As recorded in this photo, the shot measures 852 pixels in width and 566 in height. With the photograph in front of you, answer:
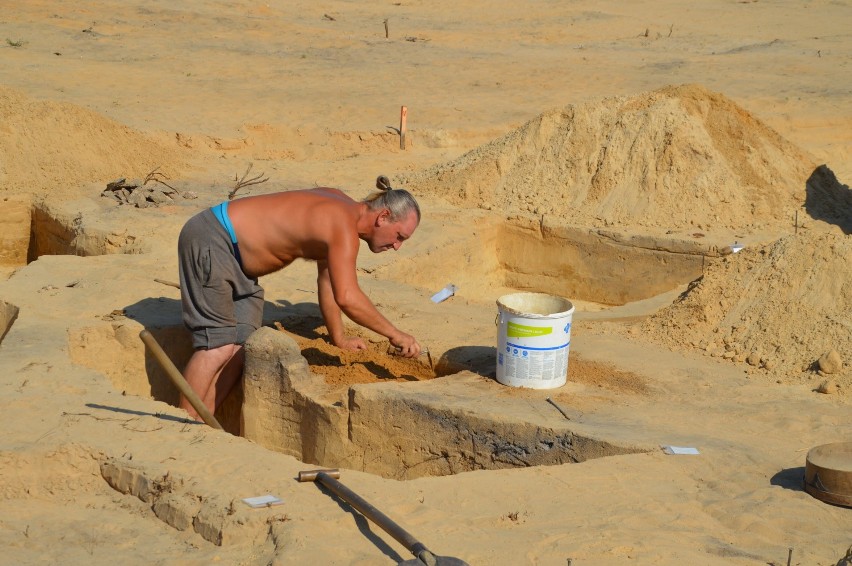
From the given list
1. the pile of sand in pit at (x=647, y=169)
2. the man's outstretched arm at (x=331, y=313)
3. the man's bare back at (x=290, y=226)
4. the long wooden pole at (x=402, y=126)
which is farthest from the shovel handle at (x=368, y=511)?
the long wooden pole at (x=402, y=126)

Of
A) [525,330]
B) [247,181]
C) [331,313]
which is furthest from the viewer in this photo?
[247,181]

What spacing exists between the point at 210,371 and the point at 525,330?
1.89 meters

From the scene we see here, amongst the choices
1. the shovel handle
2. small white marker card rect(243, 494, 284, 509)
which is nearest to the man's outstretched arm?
the shovel handle

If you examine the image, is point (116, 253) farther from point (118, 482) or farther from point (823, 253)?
point (823, 253)

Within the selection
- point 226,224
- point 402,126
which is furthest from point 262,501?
point 402,126

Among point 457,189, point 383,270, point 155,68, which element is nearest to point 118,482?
point 383,270

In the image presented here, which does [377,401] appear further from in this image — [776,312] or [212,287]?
[776,312]

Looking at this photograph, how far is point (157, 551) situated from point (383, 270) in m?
4.59

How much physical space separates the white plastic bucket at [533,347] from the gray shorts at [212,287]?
5.10 feet

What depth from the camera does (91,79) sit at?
15398 mm

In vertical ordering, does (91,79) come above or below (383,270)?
above

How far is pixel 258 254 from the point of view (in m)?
5.70

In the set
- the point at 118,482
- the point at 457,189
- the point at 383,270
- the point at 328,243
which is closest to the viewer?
the point at 118,482

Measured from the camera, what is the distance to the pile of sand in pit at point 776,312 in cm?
618
